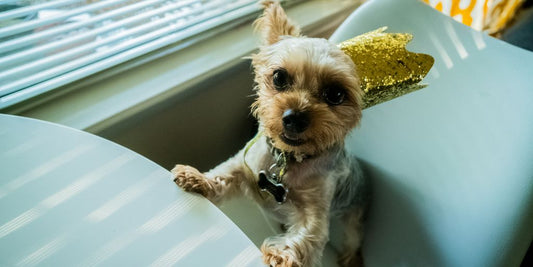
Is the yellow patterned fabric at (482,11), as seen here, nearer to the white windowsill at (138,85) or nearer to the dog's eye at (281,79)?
the white windowsill at (138,85)

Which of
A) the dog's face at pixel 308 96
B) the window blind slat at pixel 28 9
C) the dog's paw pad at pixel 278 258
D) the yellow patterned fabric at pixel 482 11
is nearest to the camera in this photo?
the dog's paw pad at pixel 278 258

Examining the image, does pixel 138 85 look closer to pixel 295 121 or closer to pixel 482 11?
pixel 295 121

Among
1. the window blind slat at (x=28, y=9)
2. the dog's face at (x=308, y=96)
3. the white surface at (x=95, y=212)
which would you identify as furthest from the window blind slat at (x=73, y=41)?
the dog's face at (x=308, y=96)

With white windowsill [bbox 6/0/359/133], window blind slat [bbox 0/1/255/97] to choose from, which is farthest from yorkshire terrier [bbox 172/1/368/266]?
window blind slat [bbox 0/1/255/97]

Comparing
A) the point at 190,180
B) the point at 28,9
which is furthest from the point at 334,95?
the point at 28,9

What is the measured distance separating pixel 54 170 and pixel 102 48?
0.67 m

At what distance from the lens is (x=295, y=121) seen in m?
0.90

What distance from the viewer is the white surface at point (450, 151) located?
32.3 inches

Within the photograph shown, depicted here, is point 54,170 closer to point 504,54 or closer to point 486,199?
point 486,199

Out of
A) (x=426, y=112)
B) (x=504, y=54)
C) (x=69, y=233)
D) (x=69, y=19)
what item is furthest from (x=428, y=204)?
(x=69, y=19)

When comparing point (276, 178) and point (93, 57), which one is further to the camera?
point (93, 57)

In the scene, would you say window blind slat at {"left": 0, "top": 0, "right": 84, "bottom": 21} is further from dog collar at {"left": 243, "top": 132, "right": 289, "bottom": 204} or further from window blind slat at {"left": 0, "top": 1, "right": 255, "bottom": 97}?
dog collar at {"left": 243, "top": 132, "right": 289, "bottom": 204}

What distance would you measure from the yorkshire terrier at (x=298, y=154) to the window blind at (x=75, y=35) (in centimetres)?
46

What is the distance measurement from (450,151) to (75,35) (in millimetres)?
1258
